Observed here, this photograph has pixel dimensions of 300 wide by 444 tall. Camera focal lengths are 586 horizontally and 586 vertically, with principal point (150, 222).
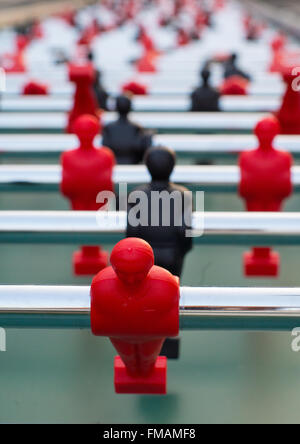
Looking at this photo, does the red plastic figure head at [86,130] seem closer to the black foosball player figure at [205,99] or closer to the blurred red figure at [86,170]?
the blurred red figure at [86,170]

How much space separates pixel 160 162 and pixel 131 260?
1.75 feet

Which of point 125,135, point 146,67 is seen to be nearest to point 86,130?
point 125,135

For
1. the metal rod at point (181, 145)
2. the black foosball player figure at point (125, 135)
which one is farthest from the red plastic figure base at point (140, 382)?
the black foosball player figure at point (125, 135)

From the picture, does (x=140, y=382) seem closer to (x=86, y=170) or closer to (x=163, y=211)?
(x=163, y=211)

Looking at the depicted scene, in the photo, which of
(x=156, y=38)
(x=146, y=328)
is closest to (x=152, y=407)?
(x=146, y=328)

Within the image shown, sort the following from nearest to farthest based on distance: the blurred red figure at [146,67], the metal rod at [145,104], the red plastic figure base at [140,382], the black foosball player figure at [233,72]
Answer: the red plastic figure base at [140,382] < the metal rod at [145,104] < the black foosball player figure at [233,72] < the blurred red figure at [146,67]

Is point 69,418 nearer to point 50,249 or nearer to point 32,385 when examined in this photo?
point 32,385

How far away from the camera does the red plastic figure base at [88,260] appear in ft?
5.89

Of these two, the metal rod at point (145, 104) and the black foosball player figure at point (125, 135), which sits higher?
the metal rod at point (145, 104)

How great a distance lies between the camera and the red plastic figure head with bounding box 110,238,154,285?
2.14 feet

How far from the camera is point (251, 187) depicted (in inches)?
49.4

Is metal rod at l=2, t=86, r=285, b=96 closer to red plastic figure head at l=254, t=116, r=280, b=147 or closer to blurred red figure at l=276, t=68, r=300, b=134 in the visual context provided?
blurred red figure at l=276, t=68, r=300, b=134

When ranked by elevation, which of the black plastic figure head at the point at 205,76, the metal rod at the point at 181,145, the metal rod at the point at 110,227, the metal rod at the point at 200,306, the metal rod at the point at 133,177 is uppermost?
the black plastic figure head at the point at 205,76

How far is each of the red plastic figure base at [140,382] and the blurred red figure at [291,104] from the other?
1160mm
